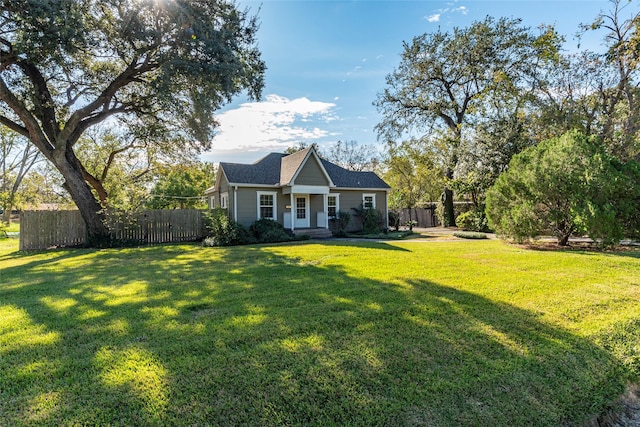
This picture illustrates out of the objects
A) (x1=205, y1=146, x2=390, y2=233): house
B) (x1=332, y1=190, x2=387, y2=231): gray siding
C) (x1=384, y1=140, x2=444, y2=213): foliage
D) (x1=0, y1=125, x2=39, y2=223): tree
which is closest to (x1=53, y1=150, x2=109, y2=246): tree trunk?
(x1=205, y1=146, x2=390, y2=233): house

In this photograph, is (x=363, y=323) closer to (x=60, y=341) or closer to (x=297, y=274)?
(x=297, y=274)

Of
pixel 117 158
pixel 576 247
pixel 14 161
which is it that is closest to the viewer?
pixel 576 247

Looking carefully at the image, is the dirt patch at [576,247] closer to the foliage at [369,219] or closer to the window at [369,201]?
the foliage at [369,219]

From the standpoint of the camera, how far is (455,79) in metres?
22.2

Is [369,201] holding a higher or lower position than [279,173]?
lower

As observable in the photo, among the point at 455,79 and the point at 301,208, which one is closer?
the point at 301,208

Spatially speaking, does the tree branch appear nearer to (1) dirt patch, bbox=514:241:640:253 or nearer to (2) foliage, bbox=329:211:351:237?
(2) foliage, bbox=329:211:351:237

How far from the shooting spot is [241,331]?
11.4ft

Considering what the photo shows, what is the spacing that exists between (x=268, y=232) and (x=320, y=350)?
1174 cm

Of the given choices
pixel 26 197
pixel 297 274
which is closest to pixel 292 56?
pixel 297 274

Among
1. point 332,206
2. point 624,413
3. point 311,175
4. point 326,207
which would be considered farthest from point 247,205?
point 624,413

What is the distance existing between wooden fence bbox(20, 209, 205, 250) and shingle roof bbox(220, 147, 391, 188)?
281cm

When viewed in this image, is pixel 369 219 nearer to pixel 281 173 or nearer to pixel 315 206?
pixel 315 206

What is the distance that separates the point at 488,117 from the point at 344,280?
1725cm
